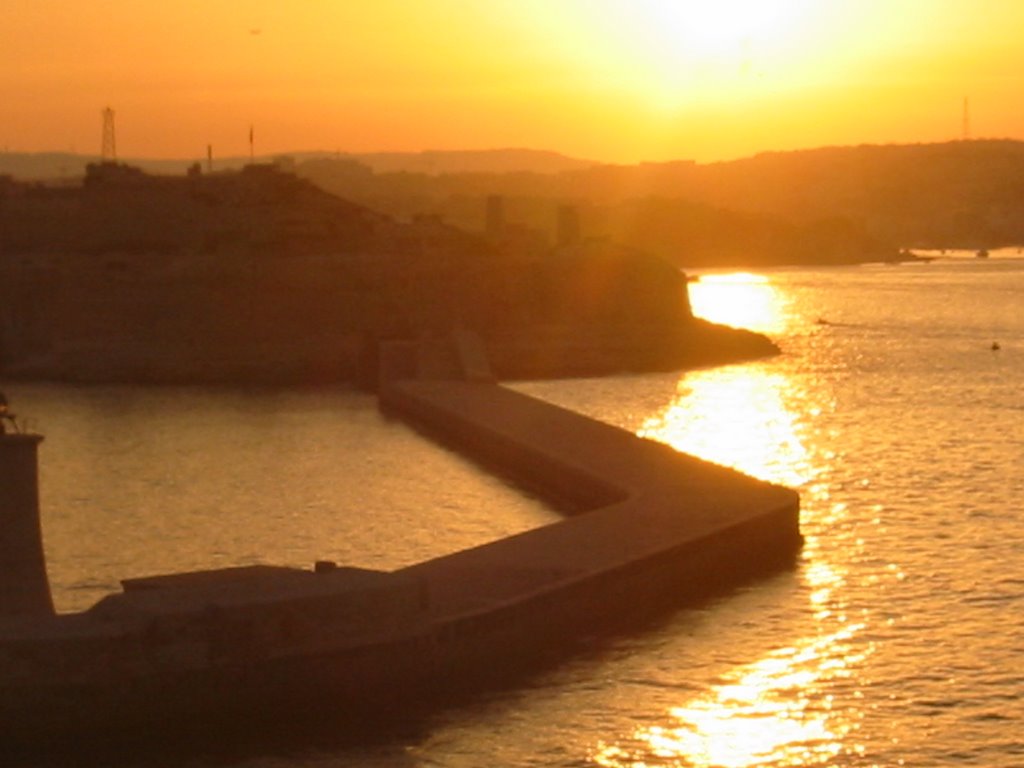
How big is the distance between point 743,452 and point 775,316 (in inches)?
1826

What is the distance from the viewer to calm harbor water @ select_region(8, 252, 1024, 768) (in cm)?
1255

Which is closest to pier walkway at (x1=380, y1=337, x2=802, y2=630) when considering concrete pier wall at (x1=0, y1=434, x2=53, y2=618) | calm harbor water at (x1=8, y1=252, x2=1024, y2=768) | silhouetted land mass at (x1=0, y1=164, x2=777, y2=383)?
calm harbor water at (x1=8, y1=252, x2=1024, y2=768)

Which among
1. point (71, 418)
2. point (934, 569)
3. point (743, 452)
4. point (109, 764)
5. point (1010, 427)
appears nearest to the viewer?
point (109, 764)

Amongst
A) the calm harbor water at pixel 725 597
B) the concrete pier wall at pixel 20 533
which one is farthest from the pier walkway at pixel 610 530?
the concrete pier wall at pixel 20 533

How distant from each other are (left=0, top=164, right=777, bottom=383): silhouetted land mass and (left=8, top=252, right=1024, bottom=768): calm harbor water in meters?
2.66

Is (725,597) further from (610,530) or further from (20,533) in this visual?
(20,533)

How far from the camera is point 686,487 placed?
19969mm

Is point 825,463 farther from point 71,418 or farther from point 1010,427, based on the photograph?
point 71,418

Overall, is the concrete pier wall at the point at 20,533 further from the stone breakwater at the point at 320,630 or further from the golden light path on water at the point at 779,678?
the golden light path on water at the point at 779,678

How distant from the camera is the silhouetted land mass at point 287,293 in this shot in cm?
4406

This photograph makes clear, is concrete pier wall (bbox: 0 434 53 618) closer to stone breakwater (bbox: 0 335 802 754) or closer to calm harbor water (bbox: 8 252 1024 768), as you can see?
stone breakwater (bbox: 0 335 802 754)

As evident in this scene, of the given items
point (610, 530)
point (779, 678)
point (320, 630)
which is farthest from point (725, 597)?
point (320, 630)

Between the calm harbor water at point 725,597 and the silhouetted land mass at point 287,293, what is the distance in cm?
266

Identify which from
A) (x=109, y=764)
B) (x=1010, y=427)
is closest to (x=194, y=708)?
(x=109, y=764)
